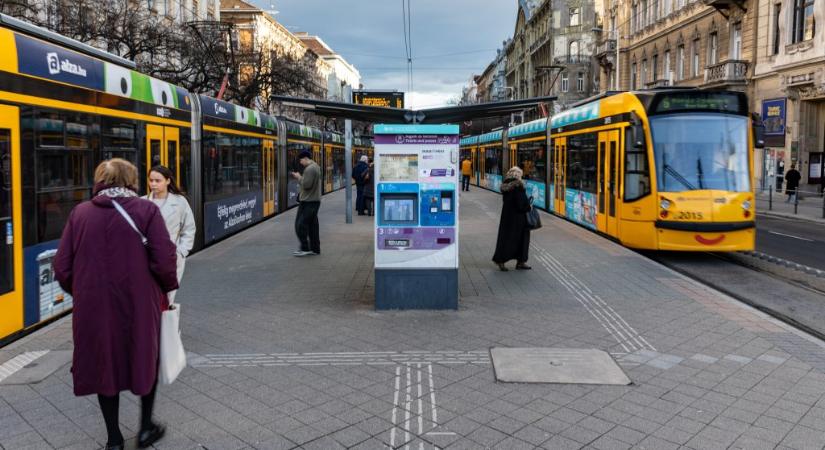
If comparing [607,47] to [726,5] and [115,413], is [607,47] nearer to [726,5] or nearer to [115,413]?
[726,5]

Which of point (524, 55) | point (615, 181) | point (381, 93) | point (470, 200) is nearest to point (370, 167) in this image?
point (381, 93)

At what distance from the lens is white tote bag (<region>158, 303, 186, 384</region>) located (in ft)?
14.3

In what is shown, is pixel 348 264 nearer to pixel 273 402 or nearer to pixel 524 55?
pixel 273 402

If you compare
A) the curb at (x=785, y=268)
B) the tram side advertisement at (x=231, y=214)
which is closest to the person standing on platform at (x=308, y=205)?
the tram side advertisement at (x=231, y=214)

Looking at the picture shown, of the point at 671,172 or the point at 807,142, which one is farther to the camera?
the point at 807,142

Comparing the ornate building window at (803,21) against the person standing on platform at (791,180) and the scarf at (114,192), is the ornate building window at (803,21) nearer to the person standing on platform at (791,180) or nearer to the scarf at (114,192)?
the person standing on platform at (791,180)

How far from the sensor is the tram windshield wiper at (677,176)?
481 inches

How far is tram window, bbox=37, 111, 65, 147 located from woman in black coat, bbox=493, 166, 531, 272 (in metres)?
5.89

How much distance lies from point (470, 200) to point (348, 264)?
1702 centimetres

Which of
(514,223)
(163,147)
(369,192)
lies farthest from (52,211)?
(369,192)

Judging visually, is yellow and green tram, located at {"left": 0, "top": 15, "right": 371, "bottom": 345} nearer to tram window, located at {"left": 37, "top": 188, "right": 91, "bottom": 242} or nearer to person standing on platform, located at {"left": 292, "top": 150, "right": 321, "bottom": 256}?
tram window, located at {"left": 37, "top": 188, "right": 91, "bottom": 242}

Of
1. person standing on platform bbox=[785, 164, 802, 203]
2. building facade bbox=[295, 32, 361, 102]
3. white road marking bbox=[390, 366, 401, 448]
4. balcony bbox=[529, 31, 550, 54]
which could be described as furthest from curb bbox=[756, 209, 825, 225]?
building facade bbox=[295, 32, 361, 102]

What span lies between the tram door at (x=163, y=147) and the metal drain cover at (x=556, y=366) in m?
6.51

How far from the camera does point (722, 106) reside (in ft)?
40.9
